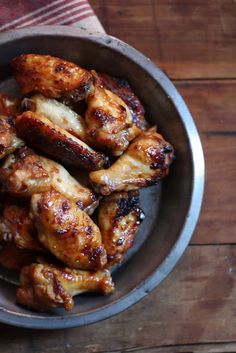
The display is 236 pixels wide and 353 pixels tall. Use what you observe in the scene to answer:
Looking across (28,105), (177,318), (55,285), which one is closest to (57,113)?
(28,105)

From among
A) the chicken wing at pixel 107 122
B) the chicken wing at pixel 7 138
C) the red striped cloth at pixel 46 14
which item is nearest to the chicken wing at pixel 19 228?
the chicken wing at pixel 7 138

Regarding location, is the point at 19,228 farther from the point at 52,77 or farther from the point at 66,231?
the point at 52,77

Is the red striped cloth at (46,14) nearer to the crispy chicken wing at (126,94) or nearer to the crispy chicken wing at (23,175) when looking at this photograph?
the crispy chicken wing at (126,94)

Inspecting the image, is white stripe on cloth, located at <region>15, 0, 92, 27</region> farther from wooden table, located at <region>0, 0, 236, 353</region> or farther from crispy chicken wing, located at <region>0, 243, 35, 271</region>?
crispy chicken wing, located at <region>0, 243, 35, 271</region>

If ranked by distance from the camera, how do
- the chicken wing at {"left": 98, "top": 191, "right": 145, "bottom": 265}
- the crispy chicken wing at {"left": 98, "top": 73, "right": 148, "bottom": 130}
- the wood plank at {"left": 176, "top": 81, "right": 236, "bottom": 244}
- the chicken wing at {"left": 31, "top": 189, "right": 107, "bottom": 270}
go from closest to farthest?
the chicken wing at {"left": 31, "top": 189, "right": 107, "bottom": 270}
the chicken wing at {"left": 98, "top": 191, "right": 145, "bottom": 265}
the crispy chicken wing at {"left": 98, "top": 73, "right": 148, "bottom": 130}
the wood plank at {"left": 176, "top": 81, "right": 236, "bottom": 244}

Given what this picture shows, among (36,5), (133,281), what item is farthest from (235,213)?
(36,5)

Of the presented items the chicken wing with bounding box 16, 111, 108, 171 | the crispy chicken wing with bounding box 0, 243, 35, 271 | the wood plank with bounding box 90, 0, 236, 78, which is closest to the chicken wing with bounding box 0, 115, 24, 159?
the chicken wing with bounding box 16, 111, 108, 171

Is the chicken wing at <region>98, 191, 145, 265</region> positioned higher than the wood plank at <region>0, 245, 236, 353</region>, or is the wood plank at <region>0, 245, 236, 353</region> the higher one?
the chicken wing at <region>98, 191, 145, 265</region>
